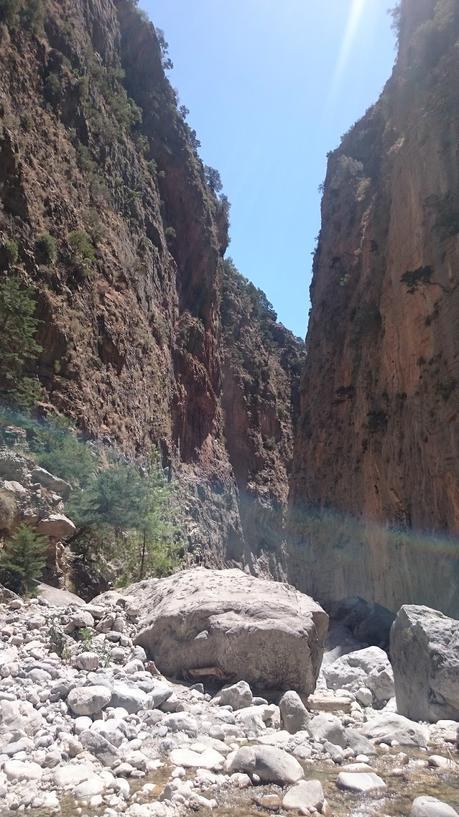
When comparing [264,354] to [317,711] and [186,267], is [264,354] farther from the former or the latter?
[317,711]

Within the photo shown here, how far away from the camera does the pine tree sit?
8.73m

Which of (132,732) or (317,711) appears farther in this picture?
(317,711)

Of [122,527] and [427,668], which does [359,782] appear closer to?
[427,668]

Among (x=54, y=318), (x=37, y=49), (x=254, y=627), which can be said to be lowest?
(x=254, y=627)

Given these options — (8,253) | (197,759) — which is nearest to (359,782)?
(197,759)

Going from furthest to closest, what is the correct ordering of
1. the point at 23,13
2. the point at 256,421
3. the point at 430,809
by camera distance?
the point at 256,421
the point at 23,13
the point at 430,809

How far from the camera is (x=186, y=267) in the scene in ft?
155

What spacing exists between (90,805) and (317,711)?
129 inches

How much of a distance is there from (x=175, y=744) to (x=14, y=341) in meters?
17.3

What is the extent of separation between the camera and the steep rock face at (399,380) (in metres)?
18.8

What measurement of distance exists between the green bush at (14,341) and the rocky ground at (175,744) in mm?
14007

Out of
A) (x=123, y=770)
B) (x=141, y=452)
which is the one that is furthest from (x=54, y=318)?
(x=123, y=770)

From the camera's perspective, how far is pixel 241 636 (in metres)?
6.26

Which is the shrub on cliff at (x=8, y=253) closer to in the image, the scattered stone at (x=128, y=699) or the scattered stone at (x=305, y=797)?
the scattered stone at (x=128, y=699)
